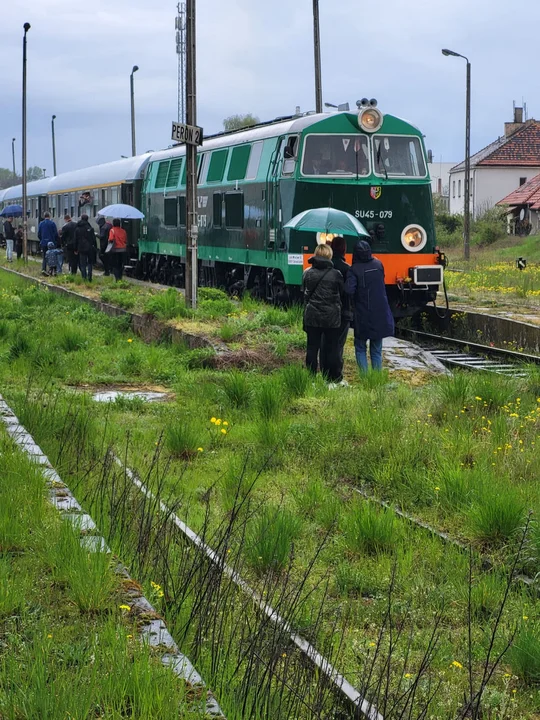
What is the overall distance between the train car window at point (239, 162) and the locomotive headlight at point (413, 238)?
3.68 m

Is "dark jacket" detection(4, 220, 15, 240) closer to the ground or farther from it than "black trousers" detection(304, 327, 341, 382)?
farther from it

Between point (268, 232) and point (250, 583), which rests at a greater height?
point (268, 232)

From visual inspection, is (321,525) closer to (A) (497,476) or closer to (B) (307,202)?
(A) (497,476)

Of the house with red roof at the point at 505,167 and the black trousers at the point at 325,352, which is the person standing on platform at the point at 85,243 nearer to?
the black trousers at the point at 325,352

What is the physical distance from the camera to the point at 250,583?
5844 millimetres

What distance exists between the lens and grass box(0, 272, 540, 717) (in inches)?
212

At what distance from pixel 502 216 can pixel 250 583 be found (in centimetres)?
5823

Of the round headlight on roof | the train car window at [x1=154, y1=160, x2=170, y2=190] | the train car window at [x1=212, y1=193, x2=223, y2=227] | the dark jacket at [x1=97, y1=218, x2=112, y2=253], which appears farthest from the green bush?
the dark jacket at [x1=97, y1=218, x2=112, y2=253]

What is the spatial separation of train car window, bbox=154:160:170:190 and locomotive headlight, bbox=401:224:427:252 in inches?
391

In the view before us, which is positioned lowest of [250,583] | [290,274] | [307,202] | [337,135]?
[250,583]

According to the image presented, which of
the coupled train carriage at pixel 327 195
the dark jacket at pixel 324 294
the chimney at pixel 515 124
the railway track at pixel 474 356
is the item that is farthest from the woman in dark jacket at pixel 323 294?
the chimney at pixel 515 124

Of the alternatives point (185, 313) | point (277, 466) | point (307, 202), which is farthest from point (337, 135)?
point (277, 466)

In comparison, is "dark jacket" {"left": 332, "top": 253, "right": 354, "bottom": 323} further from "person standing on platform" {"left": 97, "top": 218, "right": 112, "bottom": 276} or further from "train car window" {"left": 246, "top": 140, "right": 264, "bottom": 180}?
"person standing on platform" {"left": 97, "top": 218, "right": 112, "bottom": 276}

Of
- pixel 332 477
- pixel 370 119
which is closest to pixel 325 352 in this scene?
pixel 332 477
